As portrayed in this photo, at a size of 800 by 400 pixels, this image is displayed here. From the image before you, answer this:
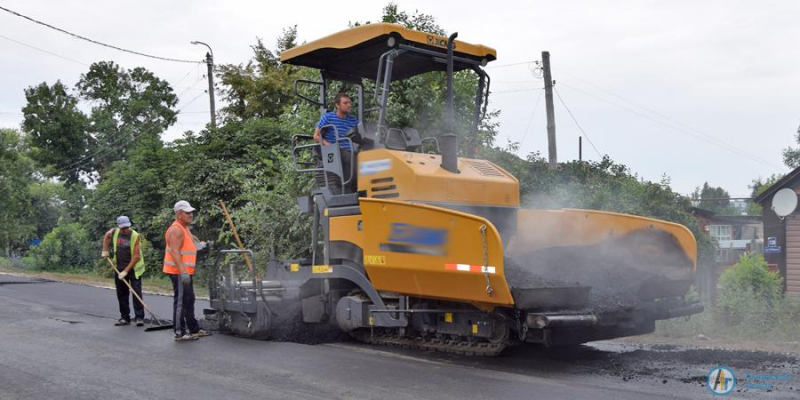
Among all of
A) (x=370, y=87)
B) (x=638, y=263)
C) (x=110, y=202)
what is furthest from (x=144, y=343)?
(x=110, y=202)

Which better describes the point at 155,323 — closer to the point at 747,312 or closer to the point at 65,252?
the point at 747,312

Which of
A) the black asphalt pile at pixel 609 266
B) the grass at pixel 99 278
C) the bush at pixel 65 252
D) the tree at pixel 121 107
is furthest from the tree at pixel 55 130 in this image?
the black asphalt pile at pixel 609 266

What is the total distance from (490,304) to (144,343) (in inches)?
160

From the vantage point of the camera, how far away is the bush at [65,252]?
90.2 feet

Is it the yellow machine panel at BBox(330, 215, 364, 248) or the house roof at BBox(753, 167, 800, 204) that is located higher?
the house roof at BBox(753, 167, 800, 204)

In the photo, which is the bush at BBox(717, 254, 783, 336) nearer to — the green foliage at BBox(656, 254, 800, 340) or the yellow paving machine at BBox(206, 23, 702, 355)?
the green foliage at BBox(656, 254, 800, 340)

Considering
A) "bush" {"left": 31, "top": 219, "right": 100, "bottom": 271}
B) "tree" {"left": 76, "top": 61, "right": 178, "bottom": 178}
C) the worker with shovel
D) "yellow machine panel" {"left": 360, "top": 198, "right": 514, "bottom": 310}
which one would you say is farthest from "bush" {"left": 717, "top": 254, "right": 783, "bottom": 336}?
"tree" {"left": 76, "top": 61, "right": 178, "bottom": 178}

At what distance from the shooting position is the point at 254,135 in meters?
21.1

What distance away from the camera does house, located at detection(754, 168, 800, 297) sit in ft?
63.0

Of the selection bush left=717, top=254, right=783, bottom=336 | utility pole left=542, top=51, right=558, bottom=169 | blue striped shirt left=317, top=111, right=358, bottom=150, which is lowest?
bush left=717, top=254, right=783, bottom=336

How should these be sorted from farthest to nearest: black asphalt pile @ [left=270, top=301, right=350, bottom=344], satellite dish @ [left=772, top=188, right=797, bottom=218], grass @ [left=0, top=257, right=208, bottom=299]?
1. satellite dish @ [left=772, top=188, right=797, bottom=218]
2. grass @ [left=0, top=257, right=208, bottom=299]
3. black asphalt pile @ [left=270, top=301, right=350, bottom=344]

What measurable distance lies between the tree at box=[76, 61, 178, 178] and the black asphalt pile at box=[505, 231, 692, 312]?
45.8 metres

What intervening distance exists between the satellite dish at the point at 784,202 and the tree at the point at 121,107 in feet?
132

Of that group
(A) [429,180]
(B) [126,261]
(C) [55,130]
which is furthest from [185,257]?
(C) [55,130]
